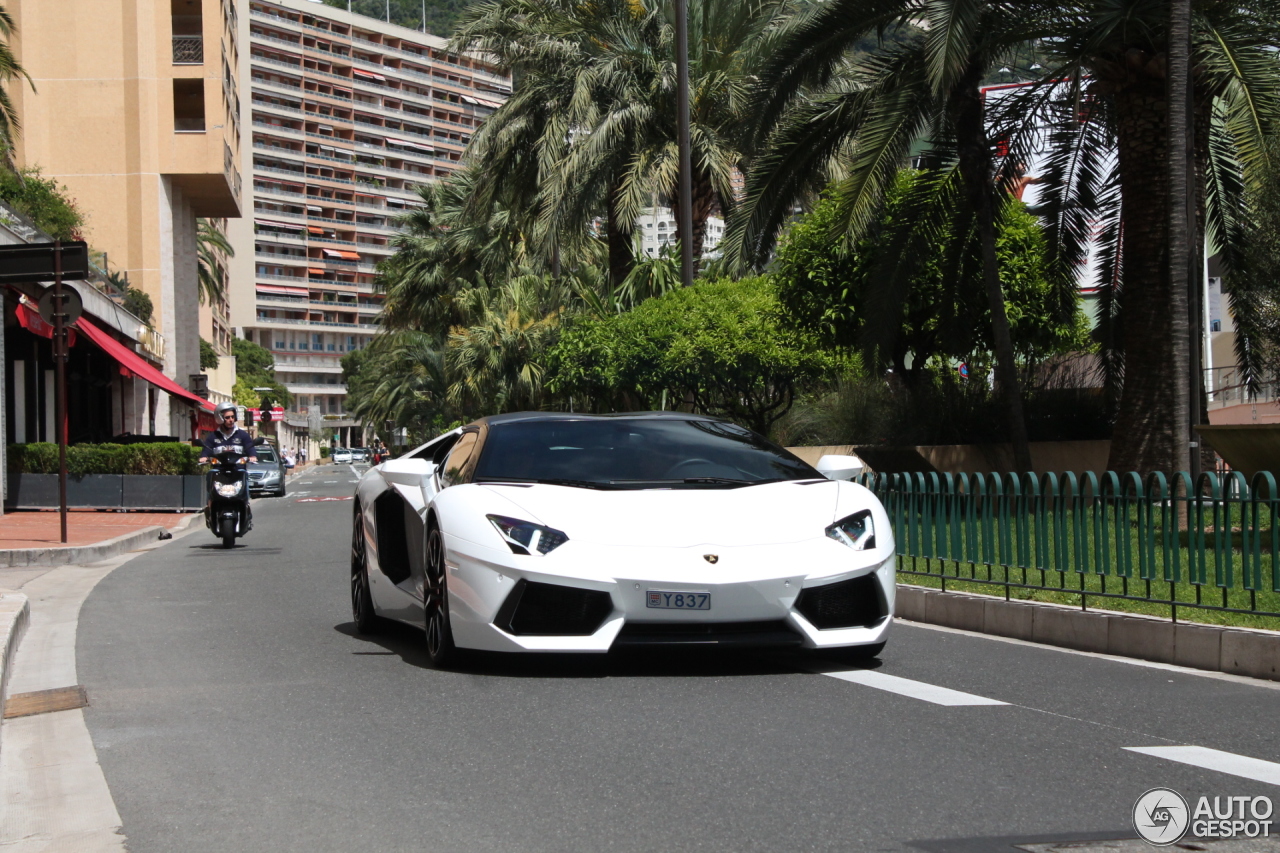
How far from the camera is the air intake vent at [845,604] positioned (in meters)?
6.95

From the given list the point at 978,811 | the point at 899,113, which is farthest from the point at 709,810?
the point at 899,113

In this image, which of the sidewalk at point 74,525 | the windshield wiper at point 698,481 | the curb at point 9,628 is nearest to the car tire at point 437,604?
the windshield wiper at point 698,481

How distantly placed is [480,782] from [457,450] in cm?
355

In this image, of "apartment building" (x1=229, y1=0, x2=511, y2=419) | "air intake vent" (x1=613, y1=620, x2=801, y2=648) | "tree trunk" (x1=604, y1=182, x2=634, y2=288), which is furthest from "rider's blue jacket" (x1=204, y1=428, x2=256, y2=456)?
"apartment building" (x1=229, y1=0, x2=511, y2=419)

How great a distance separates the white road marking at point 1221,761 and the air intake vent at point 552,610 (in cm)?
244

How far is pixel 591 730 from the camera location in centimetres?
577

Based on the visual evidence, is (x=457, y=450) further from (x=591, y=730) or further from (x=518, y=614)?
(x=591, y=730)

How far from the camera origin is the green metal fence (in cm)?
824

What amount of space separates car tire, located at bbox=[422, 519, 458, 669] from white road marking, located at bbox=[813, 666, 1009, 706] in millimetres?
1836

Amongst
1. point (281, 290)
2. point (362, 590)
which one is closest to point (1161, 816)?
point (362, 590)

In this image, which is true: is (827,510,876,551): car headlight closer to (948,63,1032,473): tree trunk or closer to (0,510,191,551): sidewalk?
(948,63,1032,473): tree trunk

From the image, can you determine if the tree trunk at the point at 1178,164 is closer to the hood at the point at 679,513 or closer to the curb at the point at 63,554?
the hood at the point at 679,513

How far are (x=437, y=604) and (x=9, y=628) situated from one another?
119 inches

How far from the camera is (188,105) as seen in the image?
5694 cm
